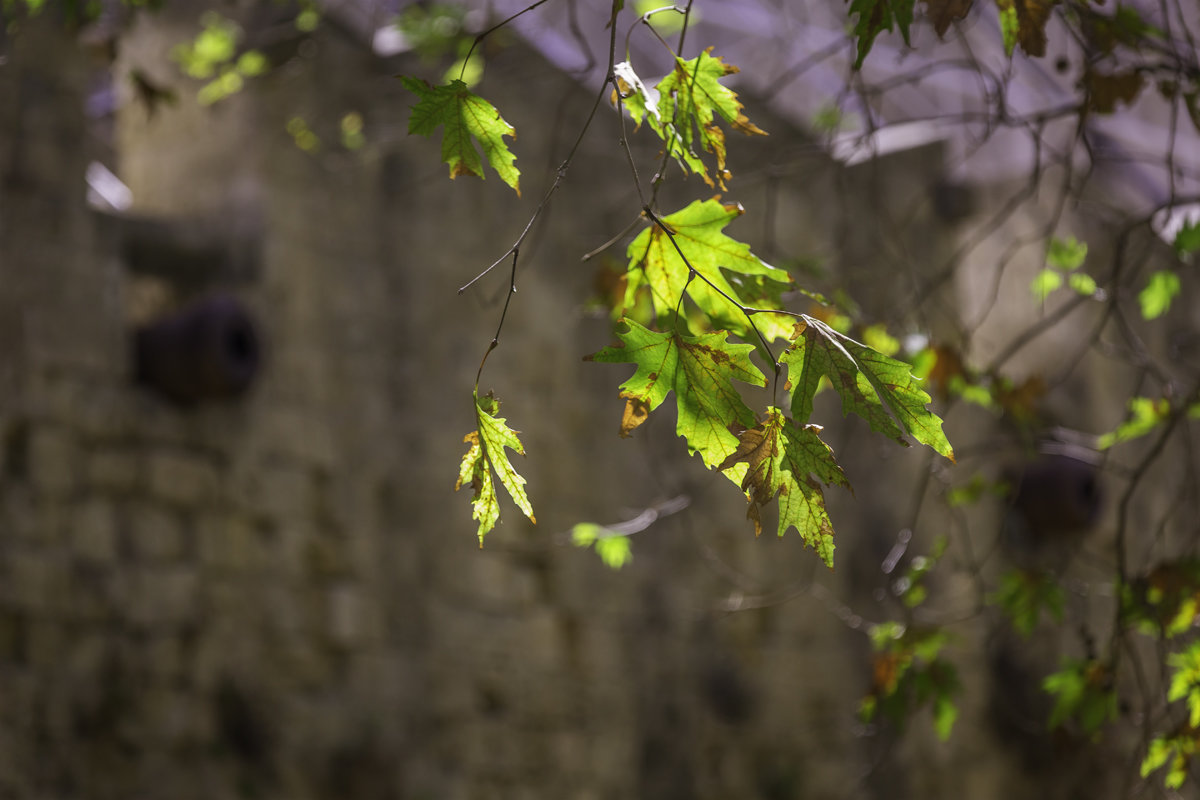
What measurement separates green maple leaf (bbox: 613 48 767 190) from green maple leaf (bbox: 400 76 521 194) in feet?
0.55

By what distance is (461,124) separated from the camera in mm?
1743

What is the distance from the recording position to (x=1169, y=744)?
7.91 feet

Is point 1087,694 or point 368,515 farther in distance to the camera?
point 368,515

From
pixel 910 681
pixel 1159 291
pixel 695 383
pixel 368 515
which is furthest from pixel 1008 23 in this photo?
pixel 368 515

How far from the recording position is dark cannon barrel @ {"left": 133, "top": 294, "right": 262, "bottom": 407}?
3941 millimetres

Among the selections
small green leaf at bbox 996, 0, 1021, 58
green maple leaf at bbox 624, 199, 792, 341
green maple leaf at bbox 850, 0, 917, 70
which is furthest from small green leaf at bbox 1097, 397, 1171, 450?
green maple leaf at bbox 850, 0, 917, 70

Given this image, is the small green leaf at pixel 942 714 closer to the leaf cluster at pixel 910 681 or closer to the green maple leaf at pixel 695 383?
the leaf cluster at pixel 910 681

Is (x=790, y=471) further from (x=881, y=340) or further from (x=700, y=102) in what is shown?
(x=881, y=340)

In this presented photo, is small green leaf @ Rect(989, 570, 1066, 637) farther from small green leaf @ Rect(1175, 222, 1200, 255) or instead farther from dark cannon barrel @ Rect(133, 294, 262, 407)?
dark cannon barrel @ Rect(133, 294, 262, 407)

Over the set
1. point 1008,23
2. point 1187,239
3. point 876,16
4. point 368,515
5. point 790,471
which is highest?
point 876,16

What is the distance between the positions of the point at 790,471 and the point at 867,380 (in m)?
0.14

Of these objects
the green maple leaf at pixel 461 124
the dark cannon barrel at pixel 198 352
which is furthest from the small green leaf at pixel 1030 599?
the dark cannon barrel at pixel 198 352

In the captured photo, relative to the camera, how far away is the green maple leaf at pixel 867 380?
159 cm

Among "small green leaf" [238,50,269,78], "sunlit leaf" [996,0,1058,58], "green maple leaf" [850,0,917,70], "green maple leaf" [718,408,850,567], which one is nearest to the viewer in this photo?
"green maple leaf" [718,408,850,567]
